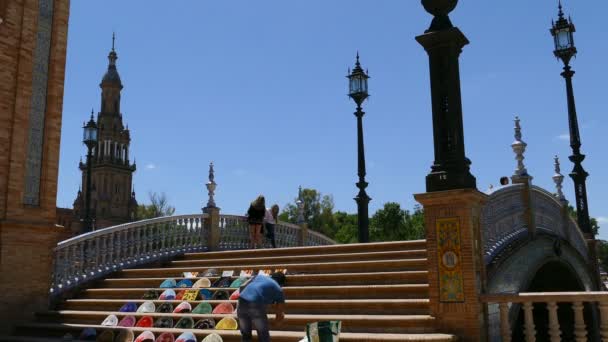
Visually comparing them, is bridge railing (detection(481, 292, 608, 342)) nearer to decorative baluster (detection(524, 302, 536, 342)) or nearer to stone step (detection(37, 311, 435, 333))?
decorative baluster (detection(524, 302, 536, 342))

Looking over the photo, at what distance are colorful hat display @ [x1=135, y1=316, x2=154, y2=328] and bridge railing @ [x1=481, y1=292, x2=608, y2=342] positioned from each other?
5755mm

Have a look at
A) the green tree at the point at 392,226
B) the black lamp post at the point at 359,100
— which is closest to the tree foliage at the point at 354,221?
the green tree at the point at 392,226

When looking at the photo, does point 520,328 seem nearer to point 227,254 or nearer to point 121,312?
point 227,254

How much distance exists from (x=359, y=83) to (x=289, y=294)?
368 inches

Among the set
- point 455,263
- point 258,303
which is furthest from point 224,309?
point 455,263

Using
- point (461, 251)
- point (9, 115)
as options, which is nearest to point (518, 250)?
point (461, 251)

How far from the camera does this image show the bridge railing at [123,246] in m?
13.4

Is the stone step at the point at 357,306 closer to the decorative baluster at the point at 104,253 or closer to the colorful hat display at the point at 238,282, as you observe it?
the colorful hat display at the point at 238,282

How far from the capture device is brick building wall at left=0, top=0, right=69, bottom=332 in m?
11.5

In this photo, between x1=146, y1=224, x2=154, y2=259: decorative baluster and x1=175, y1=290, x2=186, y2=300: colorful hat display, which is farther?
x1=146, y1=224, x2=154, y2=259: decorative baluster

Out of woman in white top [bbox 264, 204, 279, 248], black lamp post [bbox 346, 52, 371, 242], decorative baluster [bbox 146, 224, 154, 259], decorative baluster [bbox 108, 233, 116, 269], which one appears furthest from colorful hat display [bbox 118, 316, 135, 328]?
black lamp post [bbox 346, 52, 371, 242]

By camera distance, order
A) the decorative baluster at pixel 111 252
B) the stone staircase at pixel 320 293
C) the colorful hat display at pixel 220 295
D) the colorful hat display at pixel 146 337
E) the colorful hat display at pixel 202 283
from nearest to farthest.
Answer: the stone staircase at pixel 320 293 → the colorful hat display at pixel 146 337 → the colorful hat display at pixel 220 295 → the colorful hat display at pixel 202 283 → the decorative baluster at pixel 111 252

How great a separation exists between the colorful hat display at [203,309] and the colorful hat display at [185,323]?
1.49 feet

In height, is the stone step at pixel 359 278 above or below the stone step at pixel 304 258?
below
